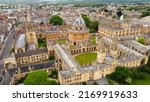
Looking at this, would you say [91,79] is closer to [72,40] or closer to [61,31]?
[72,40]

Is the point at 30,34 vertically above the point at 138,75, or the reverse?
the point at 30,34

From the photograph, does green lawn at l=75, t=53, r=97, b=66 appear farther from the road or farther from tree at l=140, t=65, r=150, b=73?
the road

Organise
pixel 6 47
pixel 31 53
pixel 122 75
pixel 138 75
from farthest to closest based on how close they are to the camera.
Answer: pixel 6 47 < pixel 31 53 < pixel 138 75 < pixel 122 75

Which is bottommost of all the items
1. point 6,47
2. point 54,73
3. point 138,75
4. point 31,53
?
point 138,75

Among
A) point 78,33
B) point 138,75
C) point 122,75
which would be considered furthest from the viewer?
point 78,33

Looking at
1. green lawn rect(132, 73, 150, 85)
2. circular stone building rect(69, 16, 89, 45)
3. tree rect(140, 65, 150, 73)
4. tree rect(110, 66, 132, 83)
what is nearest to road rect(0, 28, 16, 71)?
circular stone building rect(69, 16, 89, 45)

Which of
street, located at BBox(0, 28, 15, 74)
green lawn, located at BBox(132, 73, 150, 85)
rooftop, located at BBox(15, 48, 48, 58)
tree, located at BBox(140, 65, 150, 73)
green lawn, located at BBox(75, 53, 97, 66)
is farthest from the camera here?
street, located at BBox(0, 28, 15, 74)

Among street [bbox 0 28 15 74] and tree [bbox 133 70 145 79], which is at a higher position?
street [bbox 0 28 15 74]

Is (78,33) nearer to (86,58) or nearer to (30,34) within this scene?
(86,58)

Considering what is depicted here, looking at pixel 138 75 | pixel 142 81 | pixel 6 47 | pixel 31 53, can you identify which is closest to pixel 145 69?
pixel 138 75

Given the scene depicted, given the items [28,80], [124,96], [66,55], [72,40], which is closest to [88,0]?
[72,40]

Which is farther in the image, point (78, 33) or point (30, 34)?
point (78, 33)
